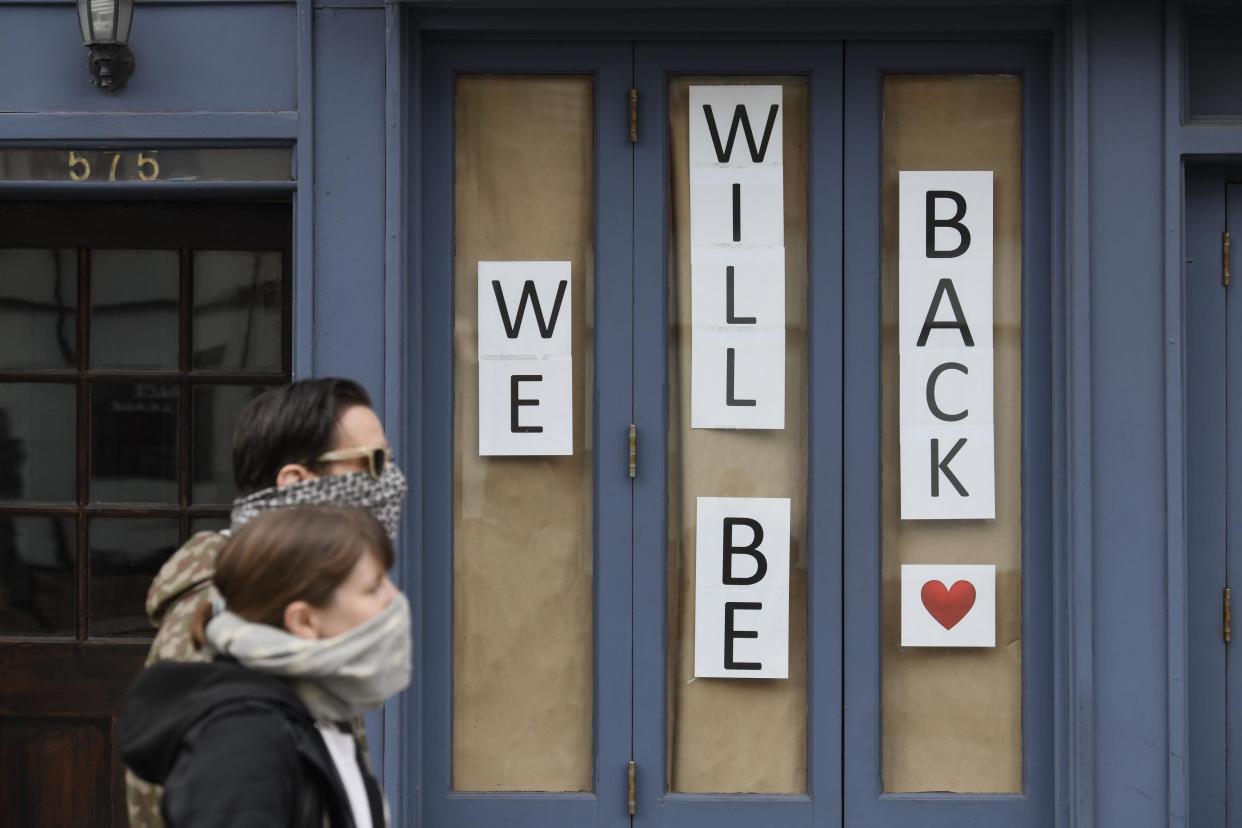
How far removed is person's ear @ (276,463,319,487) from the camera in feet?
8.05

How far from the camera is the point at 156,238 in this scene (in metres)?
4.79

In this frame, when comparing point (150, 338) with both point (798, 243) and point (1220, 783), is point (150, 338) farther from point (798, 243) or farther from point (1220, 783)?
point (1220, 783)

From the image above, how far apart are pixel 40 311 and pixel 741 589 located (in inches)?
100

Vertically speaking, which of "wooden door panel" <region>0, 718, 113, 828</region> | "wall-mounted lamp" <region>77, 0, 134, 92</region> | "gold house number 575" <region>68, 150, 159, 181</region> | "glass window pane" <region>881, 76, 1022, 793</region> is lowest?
"wooden door panel" <region>0, 718, 113, 828</region>

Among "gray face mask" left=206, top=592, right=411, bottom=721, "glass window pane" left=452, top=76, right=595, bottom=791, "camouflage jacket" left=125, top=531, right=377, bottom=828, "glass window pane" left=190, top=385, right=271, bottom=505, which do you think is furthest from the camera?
"glass window pane" left=190, top=385, right=271, bottom=505

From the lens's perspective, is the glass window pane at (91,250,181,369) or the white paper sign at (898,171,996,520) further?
the glass window pane at (91,250,181,369)

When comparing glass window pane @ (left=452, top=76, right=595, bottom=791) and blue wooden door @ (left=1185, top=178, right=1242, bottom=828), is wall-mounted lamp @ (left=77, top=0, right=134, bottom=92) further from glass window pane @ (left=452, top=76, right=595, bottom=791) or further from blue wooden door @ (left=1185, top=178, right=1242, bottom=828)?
blue wooden door @ (left=1185, top=178, right=1242, bottom=828)

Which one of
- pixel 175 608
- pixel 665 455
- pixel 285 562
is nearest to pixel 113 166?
pixel 665 455

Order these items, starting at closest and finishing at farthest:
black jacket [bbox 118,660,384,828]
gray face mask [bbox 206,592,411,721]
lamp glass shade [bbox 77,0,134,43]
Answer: black jacket [bbox 118,660,384,828] → gray face mask [bbox 206,592,411,721] → lamp glass shade [bbox 77,0,134,43]

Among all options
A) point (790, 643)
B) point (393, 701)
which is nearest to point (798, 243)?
point (790, 643)

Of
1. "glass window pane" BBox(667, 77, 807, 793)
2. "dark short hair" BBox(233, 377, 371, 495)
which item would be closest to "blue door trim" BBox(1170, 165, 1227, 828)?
"glass window pane" BBox(667, 77, 807, 793)

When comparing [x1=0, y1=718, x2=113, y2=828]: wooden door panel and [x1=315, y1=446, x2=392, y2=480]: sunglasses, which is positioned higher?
[x1=315, y1=446, x2=392, y2=480]: sunglasses

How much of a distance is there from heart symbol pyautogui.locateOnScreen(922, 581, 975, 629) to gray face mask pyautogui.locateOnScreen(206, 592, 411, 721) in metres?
2.88

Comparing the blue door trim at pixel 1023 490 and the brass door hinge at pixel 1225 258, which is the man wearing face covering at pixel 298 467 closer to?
the blue door trim at pixel 1023 490
